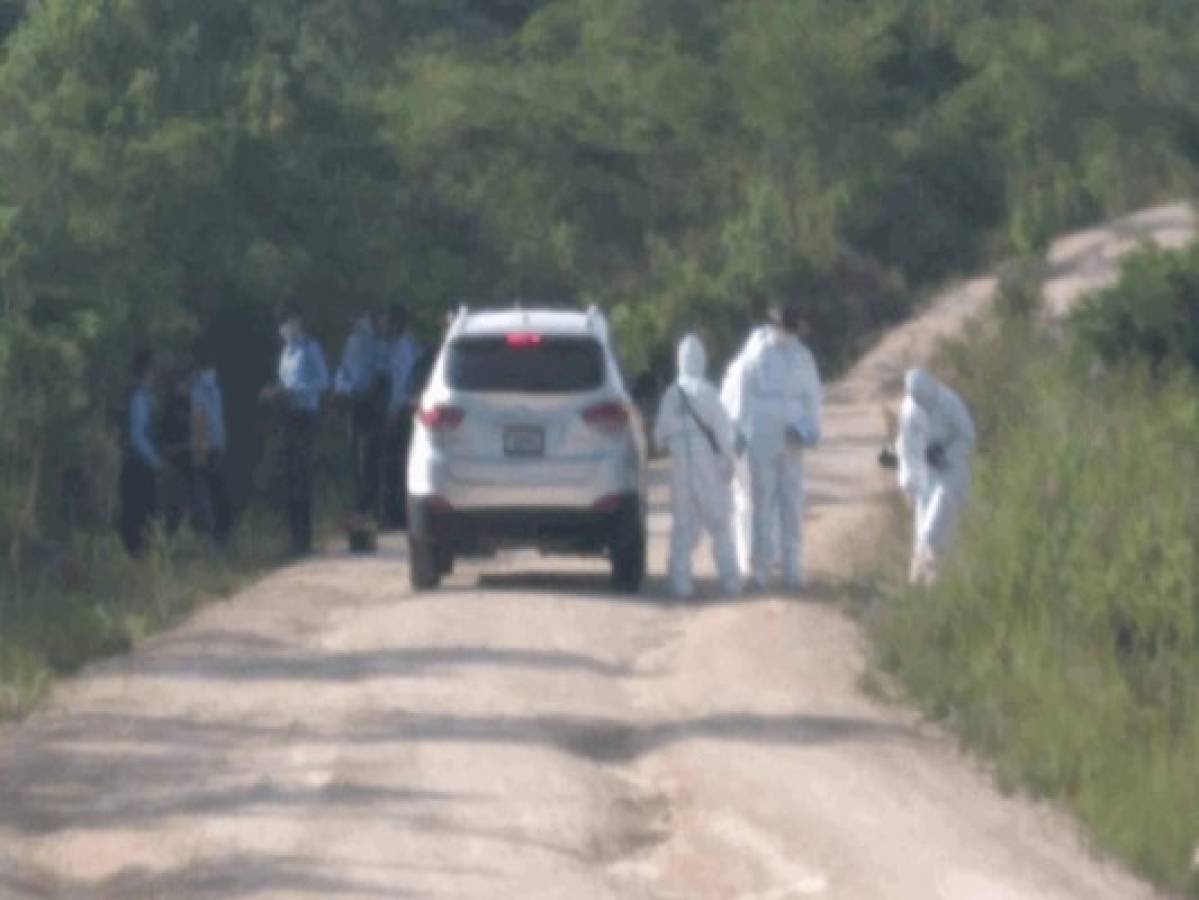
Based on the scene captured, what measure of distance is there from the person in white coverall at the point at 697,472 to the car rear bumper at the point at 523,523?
38 cm

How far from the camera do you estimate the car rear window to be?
2216 cm

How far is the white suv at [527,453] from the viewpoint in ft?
72.2

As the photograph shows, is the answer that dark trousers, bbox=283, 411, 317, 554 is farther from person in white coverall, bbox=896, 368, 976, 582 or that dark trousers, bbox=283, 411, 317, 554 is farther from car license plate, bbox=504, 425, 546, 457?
person in white coverall, bbox=896, 368, 976, 582

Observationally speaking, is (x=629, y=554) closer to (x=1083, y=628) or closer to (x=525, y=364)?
(x=525, y=364)

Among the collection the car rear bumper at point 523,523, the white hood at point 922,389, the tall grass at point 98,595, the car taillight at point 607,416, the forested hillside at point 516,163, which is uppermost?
the forested hillside at point 516,163

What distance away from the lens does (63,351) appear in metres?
24.8

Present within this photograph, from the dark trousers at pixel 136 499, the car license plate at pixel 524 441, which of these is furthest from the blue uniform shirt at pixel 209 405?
the car license plate at pixel 524 441

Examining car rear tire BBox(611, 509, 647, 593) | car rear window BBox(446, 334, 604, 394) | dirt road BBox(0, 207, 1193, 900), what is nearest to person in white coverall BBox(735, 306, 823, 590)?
dirt road BBox(0, 207, 1193, 900)

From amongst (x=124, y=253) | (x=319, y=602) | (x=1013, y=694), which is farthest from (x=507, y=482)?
(x=124, y=253)

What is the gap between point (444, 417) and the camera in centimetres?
2209

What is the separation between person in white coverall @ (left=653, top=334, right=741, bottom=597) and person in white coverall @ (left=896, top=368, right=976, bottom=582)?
1.37 m

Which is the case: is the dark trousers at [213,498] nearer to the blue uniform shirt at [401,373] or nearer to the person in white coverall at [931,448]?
the blue uniform shirt at [401,373]

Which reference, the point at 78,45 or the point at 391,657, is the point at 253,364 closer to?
the point at 78,45

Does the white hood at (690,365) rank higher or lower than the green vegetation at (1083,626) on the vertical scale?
higher
